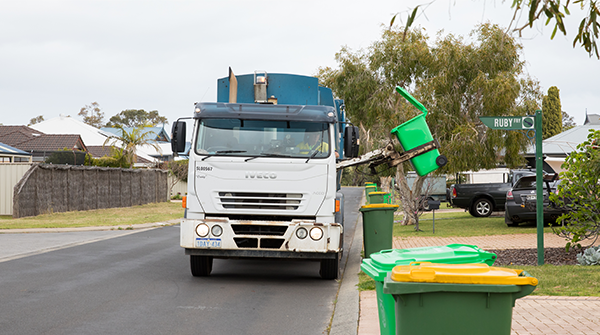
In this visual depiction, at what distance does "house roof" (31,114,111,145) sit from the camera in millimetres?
53369

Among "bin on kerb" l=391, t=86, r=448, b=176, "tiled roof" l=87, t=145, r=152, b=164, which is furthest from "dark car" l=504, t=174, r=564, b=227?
"tiled roof" l=87, t=145, r=152, b=164

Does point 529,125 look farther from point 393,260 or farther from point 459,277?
point 459,277

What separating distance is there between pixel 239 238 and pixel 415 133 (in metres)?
3.62

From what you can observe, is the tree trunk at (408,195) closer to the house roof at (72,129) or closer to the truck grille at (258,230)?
the truck grille at (258,230)

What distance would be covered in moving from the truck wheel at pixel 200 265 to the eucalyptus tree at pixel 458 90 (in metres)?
8.70

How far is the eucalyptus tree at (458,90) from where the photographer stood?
16000 millimetres

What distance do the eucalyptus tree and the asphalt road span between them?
23.7ft

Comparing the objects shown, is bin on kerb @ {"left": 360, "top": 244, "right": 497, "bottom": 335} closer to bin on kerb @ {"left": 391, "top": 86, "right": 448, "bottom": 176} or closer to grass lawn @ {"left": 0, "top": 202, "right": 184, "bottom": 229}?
bin on kerb @ {"left": 391, "top": 86, "right": 448, "bottom": 176}

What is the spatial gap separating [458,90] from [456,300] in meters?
14.4

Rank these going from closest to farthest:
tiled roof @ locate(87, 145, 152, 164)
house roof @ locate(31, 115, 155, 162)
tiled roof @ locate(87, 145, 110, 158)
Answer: tiled roof @ locate(87, 145, 152, 164) < tiled roof @ locate(87, 145, 110, 158) < house roof @ locate(31, 115, 155, 162)

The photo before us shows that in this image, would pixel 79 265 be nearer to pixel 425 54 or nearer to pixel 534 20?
pixel 534 20

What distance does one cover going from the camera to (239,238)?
8.09 metres

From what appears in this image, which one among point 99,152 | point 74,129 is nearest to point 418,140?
point 99,152

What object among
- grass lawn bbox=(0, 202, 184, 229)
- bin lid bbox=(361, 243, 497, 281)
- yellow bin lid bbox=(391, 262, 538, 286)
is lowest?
grass lawn bbox=(0, 202, 184, 229)
